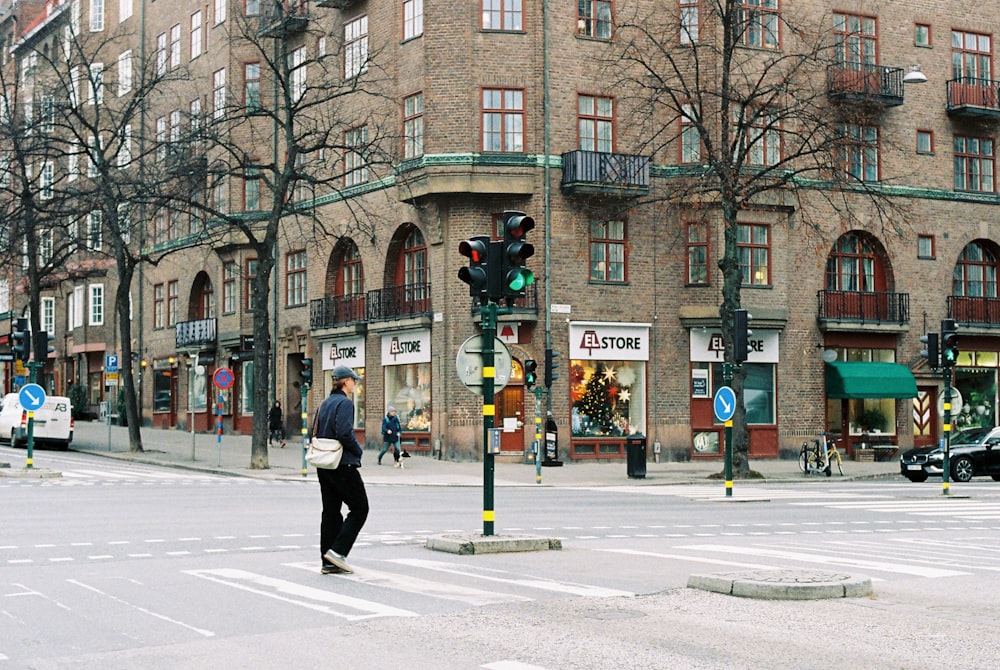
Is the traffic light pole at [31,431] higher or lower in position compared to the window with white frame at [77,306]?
lower

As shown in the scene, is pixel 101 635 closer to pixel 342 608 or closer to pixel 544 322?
pixel 342 608

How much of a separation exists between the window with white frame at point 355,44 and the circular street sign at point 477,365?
29.3 m

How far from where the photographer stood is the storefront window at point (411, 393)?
4119 centimetres

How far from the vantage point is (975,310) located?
45.9m

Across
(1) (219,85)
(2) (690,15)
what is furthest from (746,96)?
(1) (219,85)

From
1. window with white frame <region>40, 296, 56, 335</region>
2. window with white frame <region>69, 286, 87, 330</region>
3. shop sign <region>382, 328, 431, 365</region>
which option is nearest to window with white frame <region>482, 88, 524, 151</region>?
shop sign <region>382, 328, 431, 365</region>

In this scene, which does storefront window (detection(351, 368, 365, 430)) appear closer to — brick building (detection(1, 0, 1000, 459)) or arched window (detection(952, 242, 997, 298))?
brick building (detection(1, 0, 1000, 459))

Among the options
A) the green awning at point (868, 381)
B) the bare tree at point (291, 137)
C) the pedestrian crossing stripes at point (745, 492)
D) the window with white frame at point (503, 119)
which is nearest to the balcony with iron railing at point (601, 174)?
the window with white frame at point (503, 119)

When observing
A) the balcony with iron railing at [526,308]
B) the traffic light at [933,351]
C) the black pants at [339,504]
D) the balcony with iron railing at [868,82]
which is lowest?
the black pants at [339,504]

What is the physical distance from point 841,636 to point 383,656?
3108 millimetres

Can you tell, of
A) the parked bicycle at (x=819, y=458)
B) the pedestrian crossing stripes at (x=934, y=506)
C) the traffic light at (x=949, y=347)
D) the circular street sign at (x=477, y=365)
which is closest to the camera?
the circular street sign at (x=477, y=365)

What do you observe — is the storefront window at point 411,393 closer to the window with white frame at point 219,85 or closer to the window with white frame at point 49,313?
the window with white frame at point 219,85

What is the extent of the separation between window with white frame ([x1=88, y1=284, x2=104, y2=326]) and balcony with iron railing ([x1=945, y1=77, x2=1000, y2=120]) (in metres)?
39.8

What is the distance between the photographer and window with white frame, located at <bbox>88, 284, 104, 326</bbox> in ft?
218
